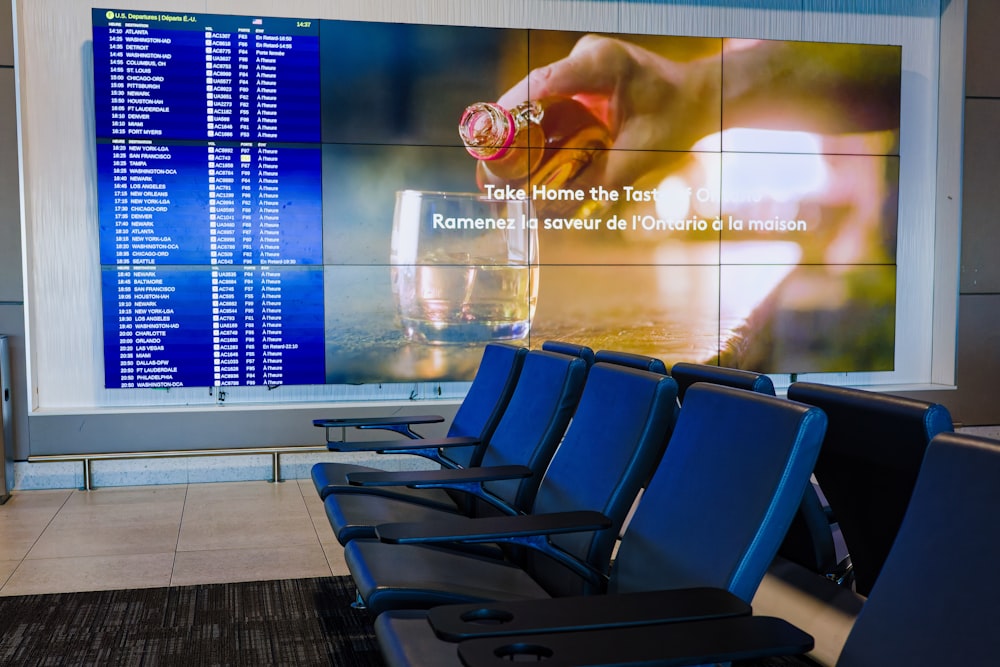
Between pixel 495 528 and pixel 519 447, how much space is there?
0.71 m

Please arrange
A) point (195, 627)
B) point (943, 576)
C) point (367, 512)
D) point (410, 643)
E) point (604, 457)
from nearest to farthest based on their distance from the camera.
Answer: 1. point (943, 576)
2. point (410, 643)
3. point (604, 457)
4. point (367, 512)
5. point (195, 627)

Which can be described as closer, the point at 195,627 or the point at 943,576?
the point at 943,576

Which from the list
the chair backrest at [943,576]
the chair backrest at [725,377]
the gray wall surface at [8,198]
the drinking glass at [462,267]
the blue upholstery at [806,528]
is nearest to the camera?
the chair backrest at [943,576]

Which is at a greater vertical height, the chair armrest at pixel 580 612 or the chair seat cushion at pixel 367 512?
the chair armrest at pixel 580 612

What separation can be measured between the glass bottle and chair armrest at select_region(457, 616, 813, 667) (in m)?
4.00

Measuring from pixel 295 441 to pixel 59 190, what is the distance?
180 centimetres

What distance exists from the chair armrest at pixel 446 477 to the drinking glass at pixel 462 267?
8.19 ft

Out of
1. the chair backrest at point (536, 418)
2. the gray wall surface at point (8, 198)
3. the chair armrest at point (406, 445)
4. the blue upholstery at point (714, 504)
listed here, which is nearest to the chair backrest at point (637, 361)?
the chair backrest at point (536, 418)

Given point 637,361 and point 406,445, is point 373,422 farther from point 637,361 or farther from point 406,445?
point 637,361

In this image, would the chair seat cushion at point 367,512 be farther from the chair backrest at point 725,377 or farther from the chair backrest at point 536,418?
the chair backrest at point 725,377

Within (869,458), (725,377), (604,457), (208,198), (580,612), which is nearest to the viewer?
(580,612)

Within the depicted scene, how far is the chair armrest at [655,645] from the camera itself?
112cm

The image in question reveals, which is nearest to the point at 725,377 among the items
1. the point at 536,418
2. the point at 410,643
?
the point at 536,418

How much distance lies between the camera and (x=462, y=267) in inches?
198
